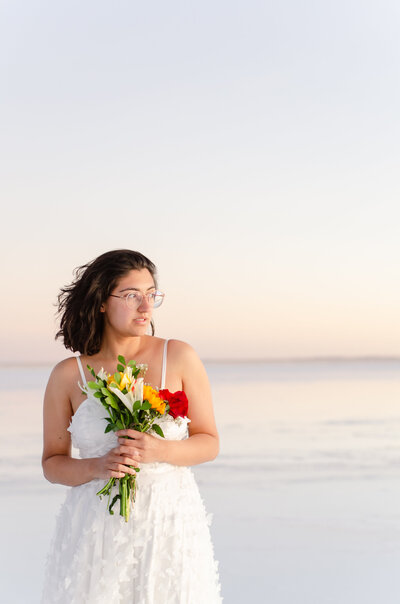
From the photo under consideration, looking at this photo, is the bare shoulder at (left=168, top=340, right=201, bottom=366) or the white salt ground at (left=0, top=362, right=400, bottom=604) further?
the white salt ground at (left=0, top=362, right=400, bottom=604)

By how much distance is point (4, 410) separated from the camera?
34.9 ft

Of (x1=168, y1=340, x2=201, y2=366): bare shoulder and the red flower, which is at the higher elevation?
(x1=168, y1=340, x2=201, y2=366): bare shoulder

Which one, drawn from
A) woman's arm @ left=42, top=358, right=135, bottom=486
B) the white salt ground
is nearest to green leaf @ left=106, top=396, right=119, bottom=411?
woman's arm @ left=42, top=358, right=135, bottom=486

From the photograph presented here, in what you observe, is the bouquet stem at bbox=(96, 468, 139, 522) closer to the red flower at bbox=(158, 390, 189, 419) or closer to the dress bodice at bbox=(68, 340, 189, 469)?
the dress bodice at bbox=(68, 340, 189, 469)

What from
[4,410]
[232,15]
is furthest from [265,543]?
[232,15]

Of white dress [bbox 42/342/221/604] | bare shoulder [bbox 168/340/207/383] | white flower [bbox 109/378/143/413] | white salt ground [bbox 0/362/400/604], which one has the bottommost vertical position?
white salt ground [bbox 0/362/400/604]

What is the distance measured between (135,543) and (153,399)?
1.52 ft

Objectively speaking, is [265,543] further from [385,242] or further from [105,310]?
[385,242]

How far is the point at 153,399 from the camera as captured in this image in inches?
102

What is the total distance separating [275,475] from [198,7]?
5206 mm

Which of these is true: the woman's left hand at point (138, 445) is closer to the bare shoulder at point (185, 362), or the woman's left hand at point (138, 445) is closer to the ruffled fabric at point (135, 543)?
the ruffled fabric at point (135, 543)

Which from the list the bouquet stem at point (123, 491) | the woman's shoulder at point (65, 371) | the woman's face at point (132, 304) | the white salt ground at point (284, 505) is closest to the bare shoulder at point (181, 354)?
the woman's face at point (132, 304)

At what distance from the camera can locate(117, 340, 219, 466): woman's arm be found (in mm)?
2711

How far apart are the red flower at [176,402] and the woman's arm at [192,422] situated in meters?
0.11
